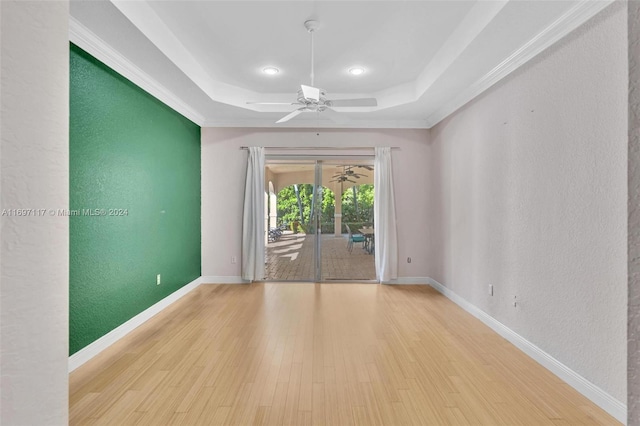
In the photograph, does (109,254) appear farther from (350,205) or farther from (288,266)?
(350,205)

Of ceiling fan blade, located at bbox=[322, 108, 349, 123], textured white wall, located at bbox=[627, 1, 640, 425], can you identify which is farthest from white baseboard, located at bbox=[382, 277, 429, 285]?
textured white wall, located at bbox=[627, 1, 640, 425]

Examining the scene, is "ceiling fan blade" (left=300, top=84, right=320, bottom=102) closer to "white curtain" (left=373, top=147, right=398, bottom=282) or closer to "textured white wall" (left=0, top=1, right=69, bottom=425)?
"textured white wall" (left=0, top=1, right=69, bottom=425)

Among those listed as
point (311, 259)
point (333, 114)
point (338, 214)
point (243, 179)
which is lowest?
point (311, 259)

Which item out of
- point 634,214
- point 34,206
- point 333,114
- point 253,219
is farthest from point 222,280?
point 634,214

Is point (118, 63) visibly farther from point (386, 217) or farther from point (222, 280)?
point (386, 217)

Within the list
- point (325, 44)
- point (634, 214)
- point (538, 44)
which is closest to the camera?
point (634, 214)

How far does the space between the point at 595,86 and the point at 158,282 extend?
4.36 meters

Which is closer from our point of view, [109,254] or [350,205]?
[109,254]

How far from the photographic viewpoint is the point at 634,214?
1.64 ft

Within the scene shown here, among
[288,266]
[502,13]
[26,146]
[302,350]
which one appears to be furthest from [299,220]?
[26,146]

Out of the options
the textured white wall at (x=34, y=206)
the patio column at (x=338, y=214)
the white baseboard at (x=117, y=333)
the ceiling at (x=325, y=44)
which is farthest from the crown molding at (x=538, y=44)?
the white baseboard at (x=117, y=333)

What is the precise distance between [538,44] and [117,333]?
172 inches

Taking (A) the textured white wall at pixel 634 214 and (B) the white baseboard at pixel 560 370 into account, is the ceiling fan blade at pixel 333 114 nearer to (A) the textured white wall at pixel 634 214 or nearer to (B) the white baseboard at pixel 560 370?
(B) the white baseboard at pixel 560 370

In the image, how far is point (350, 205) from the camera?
18.6 ft
